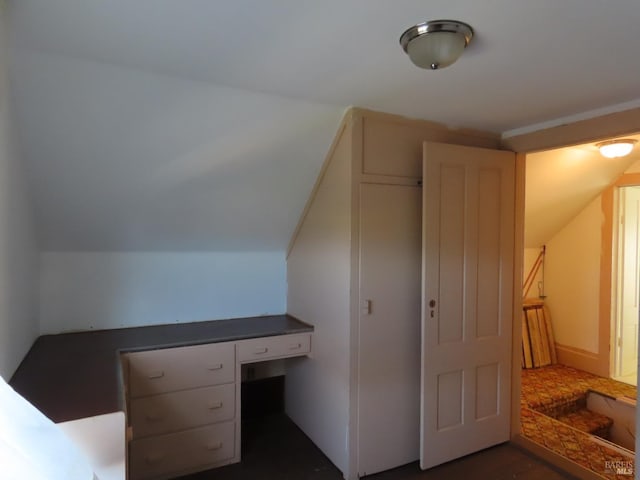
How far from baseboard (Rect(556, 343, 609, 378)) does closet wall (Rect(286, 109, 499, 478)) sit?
2.64m

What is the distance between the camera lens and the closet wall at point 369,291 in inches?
88.0

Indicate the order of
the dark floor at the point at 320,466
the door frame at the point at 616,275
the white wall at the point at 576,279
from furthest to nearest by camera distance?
the white wall at the point at 576,279
the door frame at the point at 616,275
the dark floor at the point at 320,466

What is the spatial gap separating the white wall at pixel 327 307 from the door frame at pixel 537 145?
1317 millimetres

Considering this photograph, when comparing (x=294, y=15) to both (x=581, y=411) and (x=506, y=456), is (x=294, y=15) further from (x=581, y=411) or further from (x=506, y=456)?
(x=581, y=411)

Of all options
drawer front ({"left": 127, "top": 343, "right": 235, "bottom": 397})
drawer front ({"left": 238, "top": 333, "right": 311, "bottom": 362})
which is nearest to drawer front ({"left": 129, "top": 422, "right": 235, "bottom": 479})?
drawer front ({"left": 127, "top": 343, "right": 235, "bottom": 397})

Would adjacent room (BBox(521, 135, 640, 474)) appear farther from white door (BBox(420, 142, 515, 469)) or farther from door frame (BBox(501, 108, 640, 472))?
white door (BBox(420, 142, 515, 469))

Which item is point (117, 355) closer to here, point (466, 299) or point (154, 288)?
point (154, 288)

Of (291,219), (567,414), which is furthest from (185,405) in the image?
(567,414)

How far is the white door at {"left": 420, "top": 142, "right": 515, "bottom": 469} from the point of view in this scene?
92.4 inches

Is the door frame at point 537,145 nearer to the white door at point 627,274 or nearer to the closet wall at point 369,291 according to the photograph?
the closet wall at point 369,291

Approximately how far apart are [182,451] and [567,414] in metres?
3.27

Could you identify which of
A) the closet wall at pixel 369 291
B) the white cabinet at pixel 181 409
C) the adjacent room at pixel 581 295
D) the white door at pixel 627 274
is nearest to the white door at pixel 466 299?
the closet wall at pixel 369 291

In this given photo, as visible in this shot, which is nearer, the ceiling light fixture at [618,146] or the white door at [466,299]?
the white door at [466,299]

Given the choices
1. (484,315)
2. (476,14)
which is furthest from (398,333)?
(476,14)
